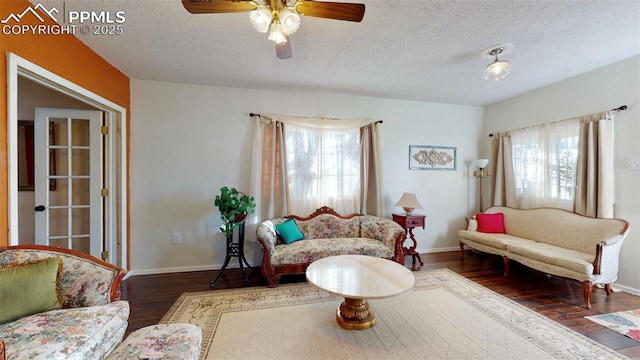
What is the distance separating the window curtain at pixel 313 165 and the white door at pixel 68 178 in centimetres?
185

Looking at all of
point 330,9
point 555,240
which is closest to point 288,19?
point 330,9

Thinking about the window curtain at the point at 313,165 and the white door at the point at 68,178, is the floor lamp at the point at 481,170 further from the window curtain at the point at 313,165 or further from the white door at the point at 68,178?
the white door at the point at 68,178

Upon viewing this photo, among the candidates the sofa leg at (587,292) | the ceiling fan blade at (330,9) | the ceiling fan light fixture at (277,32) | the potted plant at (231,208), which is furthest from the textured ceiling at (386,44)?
the sofa leg at (587,292)

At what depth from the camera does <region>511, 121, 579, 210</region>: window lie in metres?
3.34

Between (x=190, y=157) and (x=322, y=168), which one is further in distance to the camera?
(x=322, y=168)

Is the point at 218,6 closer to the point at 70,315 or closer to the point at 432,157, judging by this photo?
the point at 70,315

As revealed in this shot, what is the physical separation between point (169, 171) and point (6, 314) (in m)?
2.24

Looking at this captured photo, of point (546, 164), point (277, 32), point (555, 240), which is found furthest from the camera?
point (546, 164)

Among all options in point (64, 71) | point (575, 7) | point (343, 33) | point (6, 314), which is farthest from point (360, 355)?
point (64, 71)

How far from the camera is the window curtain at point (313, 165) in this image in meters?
3.68

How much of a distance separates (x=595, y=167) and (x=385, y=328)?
3.24 m

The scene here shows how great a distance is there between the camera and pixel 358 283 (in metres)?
2.00

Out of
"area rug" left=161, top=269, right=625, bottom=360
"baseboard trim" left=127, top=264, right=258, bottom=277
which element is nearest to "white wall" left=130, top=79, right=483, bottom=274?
"baseboard trim" left=127, top=264, right=258, bottom=277

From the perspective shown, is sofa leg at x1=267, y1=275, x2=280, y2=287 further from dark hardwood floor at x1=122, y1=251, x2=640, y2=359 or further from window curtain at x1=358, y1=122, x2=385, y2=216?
window curtain at x1=358, y1=122, x2=385, y2=216
